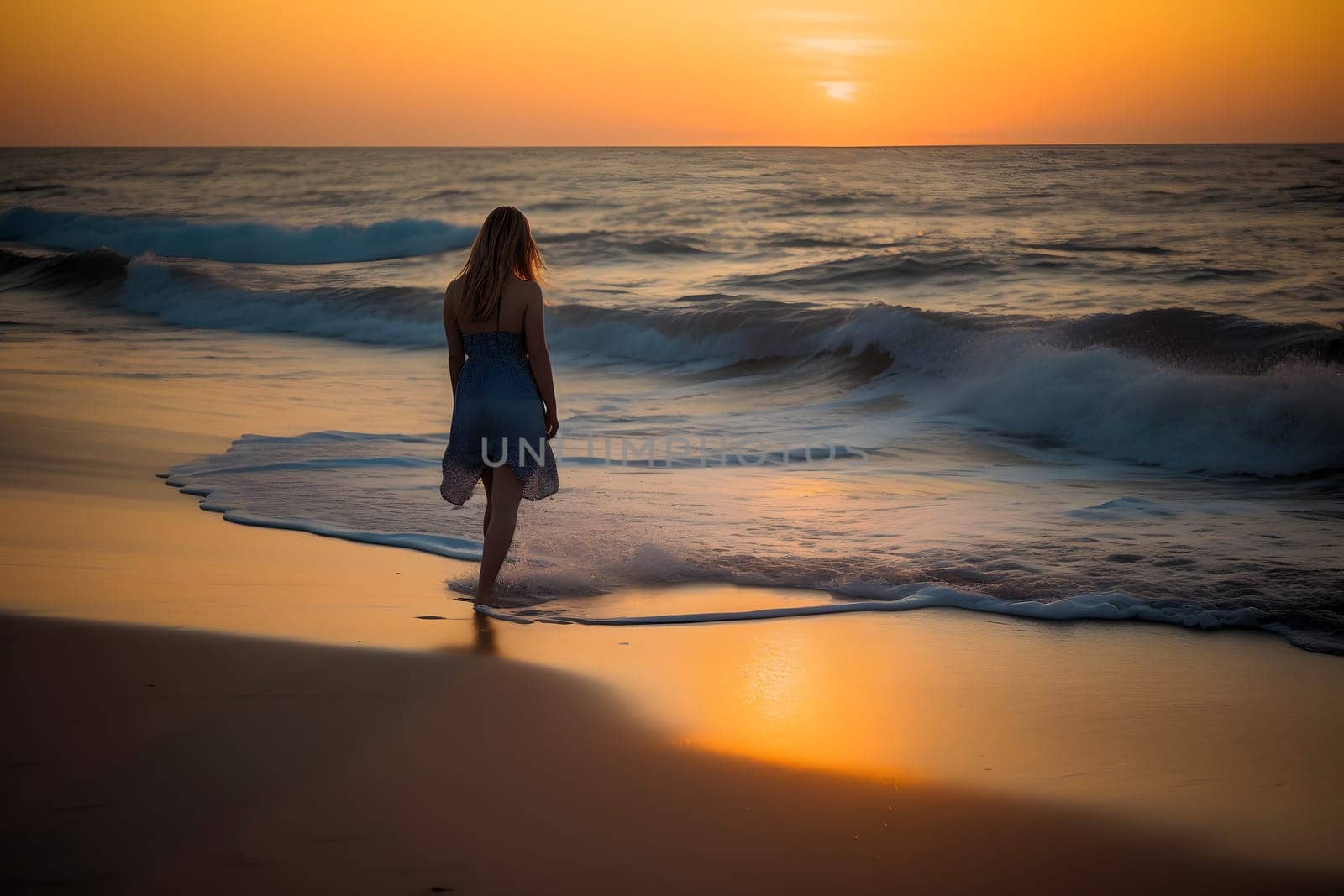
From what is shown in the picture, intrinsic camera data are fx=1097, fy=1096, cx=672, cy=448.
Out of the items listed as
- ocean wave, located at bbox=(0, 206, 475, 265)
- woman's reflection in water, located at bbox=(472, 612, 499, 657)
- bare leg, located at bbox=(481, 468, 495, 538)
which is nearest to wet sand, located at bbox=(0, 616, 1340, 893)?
woman's reflection in water, located at bbox=(472, 612, 499, 657)

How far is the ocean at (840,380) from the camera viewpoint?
564cm

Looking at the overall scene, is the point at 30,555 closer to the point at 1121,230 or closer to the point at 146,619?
the point at 146,619

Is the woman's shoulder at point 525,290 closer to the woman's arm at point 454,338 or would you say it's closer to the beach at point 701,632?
the woman's arm at point 454,338

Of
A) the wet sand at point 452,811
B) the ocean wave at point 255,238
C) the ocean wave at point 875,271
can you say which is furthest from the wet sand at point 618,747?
the ocean wave at point 255,238

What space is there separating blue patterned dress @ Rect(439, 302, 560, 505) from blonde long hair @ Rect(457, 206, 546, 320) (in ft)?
0.34

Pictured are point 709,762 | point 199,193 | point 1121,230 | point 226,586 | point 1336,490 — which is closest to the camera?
point 709,762

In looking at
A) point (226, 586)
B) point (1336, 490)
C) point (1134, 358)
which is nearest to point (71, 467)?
point (226, 586)

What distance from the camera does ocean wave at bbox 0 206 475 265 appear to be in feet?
101

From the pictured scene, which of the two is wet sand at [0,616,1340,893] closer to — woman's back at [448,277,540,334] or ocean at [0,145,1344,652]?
ocean at [0,145,1344,652]

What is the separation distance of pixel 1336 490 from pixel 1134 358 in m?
3.96

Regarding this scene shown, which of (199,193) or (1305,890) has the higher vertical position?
(199,193)

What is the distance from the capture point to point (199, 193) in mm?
46188

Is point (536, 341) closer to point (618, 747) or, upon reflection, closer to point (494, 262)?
point (494, 262)

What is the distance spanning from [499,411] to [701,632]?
1.30 meters
